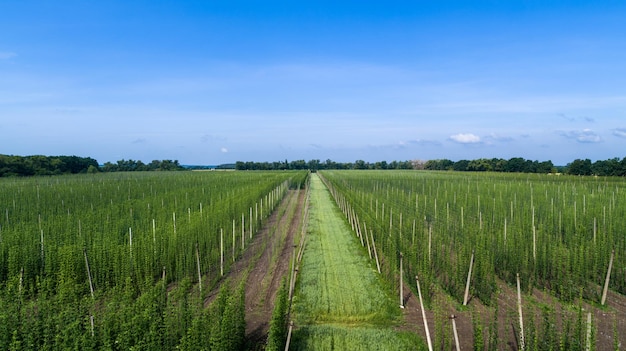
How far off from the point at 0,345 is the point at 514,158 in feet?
238

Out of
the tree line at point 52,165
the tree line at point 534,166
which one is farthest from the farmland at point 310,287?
the tree line at point 534,166

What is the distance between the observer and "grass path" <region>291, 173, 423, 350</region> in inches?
231

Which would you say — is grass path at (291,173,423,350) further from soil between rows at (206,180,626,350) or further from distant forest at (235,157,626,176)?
distant forest at (235,157,626,176)

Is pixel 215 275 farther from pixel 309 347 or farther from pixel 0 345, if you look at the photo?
pixel 0 345

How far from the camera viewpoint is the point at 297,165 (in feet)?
379

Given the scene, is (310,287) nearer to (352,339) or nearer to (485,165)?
(352,339)

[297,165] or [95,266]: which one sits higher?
[297,165]

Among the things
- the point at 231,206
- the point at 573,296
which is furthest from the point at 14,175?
the point at 573,296

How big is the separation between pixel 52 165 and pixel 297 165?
71612mm

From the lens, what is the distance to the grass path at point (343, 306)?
588 centimetres

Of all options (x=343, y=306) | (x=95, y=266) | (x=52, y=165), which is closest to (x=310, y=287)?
(x=343, y=306)

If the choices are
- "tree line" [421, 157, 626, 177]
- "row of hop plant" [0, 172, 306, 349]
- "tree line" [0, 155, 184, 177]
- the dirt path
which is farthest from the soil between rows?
"tree line" [421, 157, 626, 177]

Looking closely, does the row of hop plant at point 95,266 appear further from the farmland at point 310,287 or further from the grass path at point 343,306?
the grass path at point 343,306

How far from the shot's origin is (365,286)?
27.5ft
